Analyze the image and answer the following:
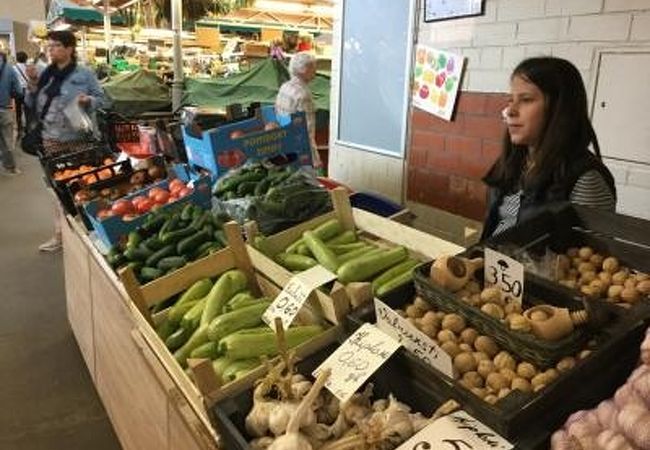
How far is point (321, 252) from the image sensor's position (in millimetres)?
1836

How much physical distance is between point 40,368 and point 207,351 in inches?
79.4

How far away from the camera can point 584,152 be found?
Answer: 1816mm

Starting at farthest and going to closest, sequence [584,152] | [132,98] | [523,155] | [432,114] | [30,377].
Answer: [132,98] → [432,114] → [30,377] → [523,155] → [584,152]

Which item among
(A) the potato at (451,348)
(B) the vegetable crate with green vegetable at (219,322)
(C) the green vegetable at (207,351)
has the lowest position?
(C) the green vegetable at (207,351)

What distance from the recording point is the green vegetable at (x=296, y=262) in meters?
1.83

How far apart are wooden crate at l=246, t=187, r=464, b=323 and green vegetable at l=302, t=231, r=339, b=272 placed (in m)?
0.12

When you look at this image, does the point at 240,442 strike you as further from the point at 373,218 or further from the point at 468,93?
the point at 468,93

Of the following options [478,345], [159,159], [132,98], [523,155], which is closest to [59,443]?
[159,159]

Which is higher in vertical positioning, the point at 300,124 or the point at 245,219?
the point at 300,124

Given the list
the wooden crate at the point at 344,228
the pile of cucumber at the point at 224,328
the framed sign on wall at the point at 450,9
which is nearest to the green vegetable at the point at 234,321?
the pile of cucumber at the point at 224,328

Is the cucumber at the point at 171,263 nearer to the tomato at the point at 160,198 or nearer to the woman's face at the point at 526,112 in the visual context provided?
the tomato at the point at 160,198

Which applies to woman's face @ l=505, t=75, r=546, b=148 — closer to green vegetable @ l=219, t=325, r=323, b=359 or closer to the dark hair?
the dark hair

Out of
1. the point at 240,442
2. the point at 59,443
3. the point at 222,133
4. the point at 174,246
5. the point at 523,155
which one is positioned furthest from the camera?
the point at 222,133

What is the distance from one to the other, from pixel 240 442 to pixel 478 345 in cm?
50
